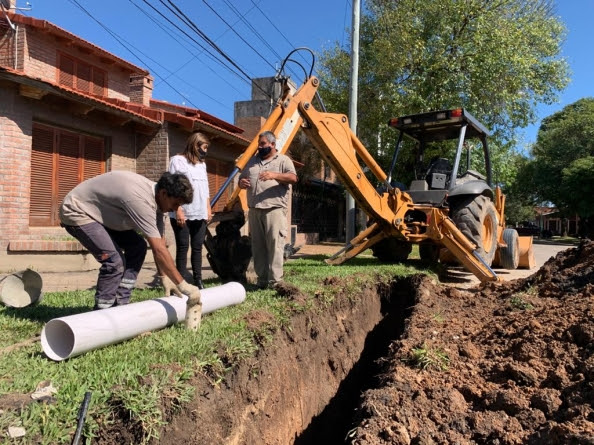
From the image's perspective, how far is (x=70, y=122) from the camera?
852 centimetres

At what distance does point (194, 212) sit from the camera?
5078mm

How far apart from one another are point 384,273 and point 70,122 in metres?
6.11

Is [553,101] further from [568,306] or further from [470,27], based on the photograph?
[568,306]

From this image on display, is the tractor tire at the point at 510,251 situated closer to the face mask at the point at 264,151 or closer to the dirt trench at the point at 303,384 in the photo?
the dirt trench at the point at 303,384

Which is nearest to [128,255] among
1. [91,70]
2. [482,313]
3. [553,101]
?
[482,313]

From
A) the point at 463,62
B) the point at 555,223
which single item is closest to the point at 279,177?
the point at 463,62

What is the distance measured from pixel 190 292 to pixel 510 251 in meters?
7.67

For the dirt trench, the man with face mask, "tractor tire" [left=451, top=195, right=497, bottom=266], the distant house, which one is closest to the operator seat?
"tractor tire" [left=451, top=195, right=497, bottom=266]

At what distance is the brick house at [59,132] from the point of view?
7219 mm

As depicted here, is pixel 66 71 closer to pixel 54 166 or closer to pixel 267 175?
pixel 54 166

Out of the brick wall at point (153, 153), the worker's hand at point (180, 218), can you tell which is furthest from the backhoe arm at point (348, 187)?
the brick wall at point (153, 153)

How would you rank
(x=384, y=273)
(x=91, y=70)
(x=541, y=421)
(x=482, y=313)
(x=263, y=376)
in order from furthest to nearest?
(x=91, y=70)
(x=384, y=273)
(x=482, y=313)
(x=263, y=376)
(x=541, y=421)

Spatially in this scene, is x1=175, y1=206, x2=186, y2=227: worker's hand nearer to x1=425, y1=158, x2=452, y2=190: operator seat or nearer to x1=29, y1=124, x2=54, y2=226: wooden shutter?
x1=29, y1=124, x2=54, y2=226: wooden shutter

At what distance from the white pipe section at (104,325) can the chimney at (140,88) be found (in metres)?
10.2
